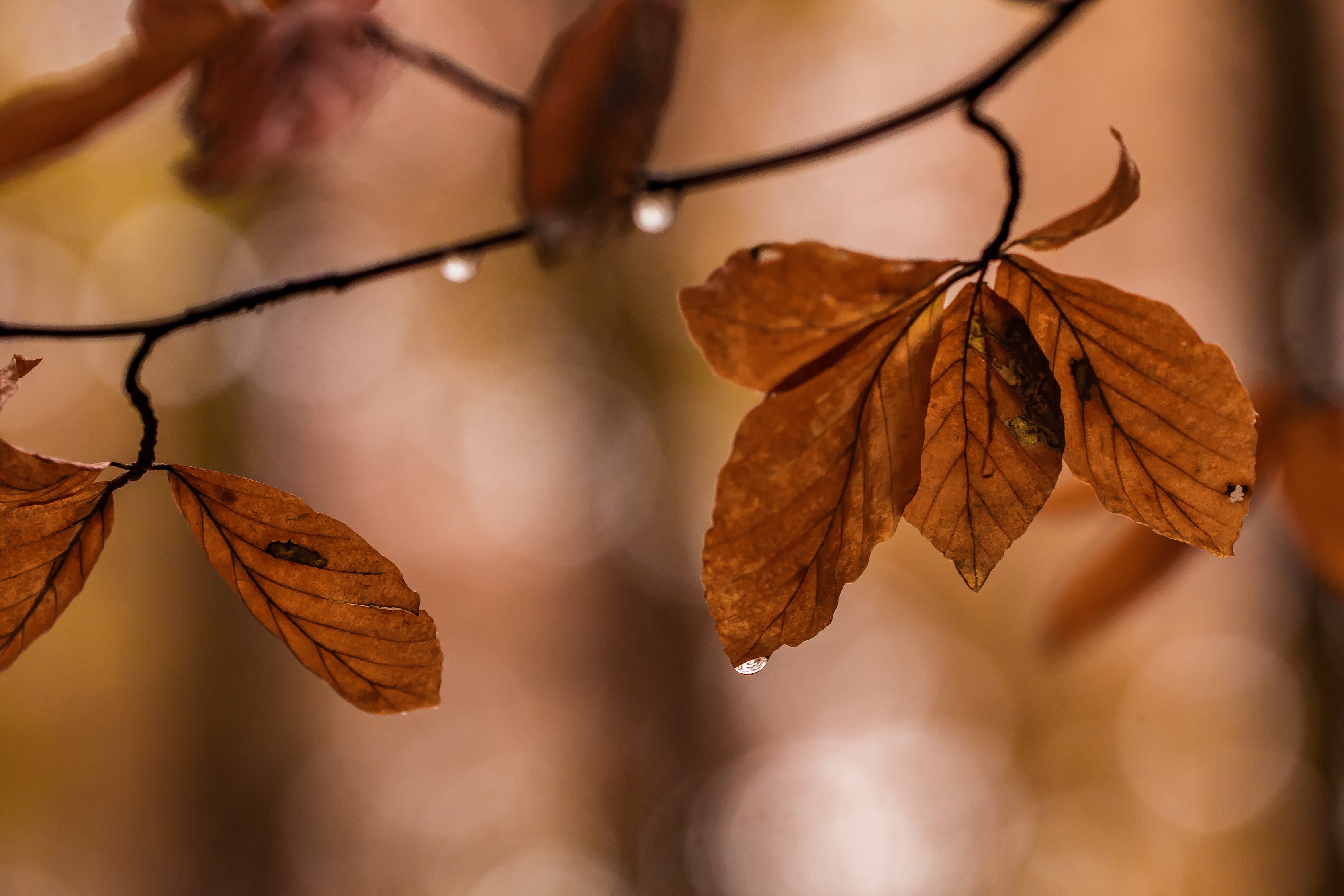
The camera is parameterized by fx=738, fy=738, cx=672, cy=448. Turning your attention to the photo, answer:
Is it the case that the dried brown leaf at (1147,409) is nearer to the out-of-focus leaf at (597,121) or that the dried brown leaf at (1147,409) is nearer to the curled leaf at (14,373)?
the out-of-focus leaf at (597,121)

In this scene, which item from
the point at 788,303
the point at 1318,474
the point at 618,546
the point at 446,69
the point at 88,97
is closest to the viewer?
the point at 88,97

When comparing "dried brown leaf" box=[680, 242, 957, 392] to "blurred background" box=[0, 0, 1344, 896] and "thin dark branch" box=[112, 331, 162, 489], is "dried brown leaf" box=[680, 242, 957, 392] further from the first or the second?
"blurred background" box=[0, 0, 1344, 896]

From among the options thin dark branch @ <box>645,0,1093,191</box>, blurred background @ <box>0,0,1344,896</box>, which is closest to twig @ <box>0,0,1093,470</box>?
thin dark branch @ <box>645,0,1093,191</box>

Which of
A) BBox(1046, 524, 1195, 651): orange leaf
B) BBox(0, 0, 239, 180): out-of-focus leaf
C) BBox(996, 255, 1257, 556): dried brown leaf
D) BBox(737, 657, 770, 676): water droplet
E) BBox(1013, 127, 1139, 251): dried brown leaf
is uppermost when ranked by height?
BBox(0, 0, 239, 180): out-of-focus leaf

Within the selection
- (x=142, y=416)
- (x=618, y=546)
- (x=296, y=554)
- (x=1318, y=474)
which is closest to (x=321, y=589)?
(x=296, y=554)

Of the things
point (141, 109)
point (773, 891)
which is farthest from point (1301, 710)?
point (141, 109)

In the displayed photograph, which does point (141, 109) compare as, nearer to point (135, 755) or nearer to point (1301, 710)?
point (1301, 710)

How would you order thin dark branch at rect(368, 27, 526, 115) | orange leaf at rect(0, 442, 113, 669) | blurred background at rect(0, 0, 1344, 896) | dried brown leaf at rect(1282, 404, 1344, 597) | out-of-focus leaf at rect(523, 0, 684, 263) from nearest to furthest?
out-of-focus leaf at rect(523, 0, 684, 263)
orange leaf at rect(0, 442, 113, 669)
thin dark branch at rect(368, 27, 526, 115)
dried brown leaf at rect(1282, 404, 1344, 597)
blurred background at rect(0, 0, 1344, 896)

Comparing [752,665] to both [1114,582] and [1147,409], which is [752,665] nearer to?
[1147,409]
